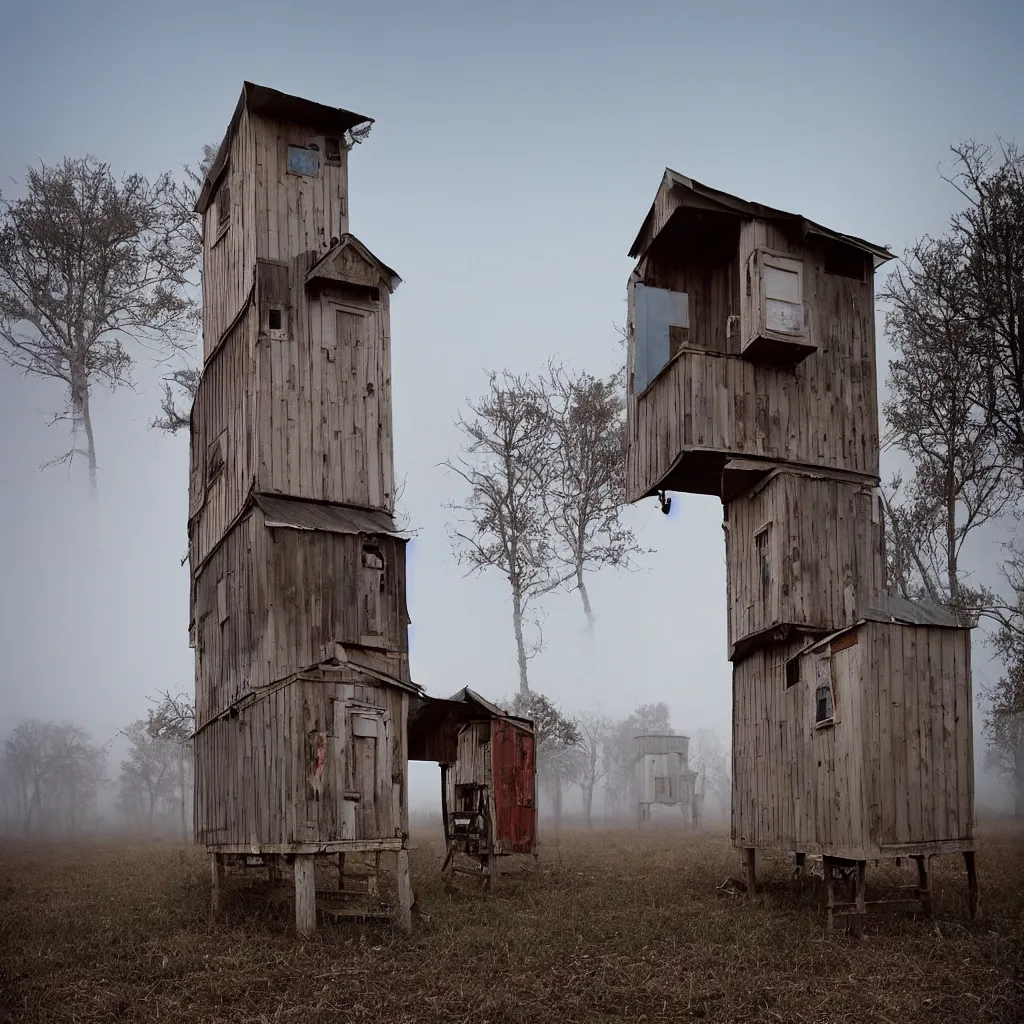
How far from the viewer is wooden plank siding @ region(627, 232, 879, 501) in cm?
2283

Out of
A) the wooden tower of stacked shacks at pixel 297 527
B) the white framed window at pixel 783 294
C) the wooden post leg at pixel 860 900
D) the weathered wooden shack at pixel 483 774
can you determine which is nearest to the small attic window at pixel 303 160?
the wooden tower of stacked shacks at pixel 297 527

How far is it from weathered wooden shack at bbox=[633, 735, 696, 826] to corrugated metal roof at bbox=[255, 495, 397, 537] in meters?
40.1

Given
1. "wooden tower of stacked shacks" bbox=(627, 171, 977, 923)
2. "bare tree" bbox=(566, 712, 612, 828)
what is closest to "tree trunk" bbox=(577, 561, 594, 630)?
"wooden tower of stacked shacks" bbox=(627, 171, 977, 923)

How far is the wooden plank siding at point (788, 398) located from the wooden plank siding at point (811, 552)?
0.69 meters

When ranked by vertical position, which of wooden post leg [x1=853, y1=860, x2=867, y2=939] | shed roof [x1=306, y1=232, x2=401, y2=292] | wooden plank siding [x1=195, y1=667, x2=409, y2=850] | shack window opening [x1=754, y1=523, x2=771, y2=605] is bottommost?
wooden post leg [x1=853, y1=860, x2=867, y2=939]

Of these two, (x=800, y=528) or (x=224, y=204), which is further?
(x=224, y=204)

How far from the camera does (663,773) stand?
200 feet

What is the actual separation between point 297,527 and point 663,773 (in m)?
43.4

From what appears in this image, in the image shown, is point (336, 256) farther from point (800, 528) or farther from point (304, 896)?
point (304, 896)

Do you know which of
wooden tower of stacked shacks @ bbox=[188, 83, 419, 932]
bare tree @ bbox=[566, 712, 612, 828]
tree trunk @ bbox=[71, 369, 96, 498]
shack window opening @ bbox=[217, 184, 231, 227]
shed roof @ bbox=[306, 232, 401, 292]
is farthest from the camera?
bare tree @ bbox=[566, 712, 612, 828]

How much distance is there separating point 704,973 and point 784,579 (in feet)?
27.1

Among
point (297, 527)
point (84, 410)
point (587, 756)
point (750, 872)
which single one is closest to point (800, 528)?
point (750, 872)

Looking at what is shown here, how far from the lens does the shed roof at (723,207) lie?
23188 mm

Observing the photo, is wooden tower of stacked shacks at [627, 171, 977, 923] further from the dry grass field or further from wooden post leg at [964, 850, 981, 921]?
the dry grass field
